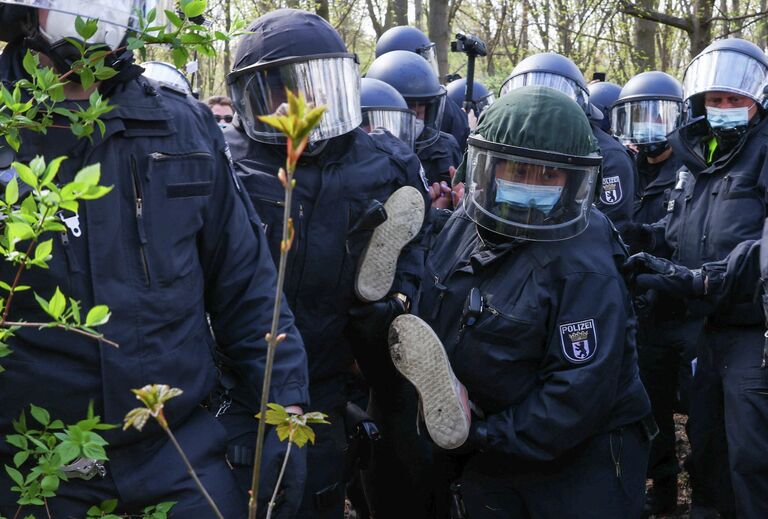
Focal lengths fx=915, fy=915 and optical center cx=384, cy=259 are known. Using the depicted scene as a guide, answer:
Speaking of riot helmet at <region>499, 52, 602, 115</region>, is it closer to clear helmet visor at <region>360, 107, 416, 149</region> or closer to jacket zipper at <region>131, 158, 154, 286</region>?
clear helmet visor at <region>360, 107, 416, 149</region>

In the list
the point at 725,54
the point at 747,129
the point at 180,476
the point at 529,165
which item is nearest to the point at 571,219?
the point at 529,165

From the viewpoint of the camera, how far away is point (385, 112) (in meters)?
5.01

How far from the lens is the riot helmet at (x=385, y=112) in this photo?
16.4 feet

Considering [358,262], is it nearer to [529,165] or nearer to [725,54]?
[529,165]

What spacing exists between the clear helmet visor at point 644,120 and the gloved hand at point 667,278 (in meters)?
2.89

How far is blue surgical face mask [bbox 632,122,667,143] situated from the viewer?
6659mm

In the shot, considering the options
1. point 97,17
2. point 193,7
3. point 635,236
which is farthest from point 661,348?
point 193,7

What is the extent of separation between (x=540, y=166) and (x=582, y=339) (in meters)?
0.59

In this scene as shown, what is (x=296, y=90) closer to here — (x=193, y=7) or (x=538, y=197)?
(x=538, y=197)

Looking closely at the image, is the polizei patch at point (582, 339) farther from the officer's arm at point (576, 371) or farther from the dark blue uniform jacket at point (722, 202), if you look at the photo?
the dark blue uniform jacket at point (722, 202)

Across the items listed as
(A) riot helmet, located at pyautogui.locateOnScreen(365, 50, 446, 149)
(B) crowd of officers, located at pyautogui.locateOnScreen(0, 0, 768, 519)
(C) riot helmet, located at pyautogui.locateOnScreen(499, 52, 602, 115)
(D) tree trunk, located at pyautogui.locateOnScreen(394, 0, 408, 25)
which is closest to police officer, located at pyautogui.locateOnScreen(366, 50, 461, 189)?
(A) riot helmet, located at pyautogui.locateOnScreen(365, 50, 446, 149)

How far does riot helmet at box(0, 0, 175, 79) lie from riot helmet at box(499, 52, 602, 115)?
158 inches

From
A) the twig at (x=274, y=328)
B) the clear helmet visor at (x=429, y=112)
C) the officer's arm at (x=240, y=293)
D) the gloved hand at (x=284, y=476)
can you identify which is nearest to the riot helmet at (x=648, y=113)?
the clear helmet visor at (x=429, y=112)

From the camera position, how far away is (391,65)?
631cm
